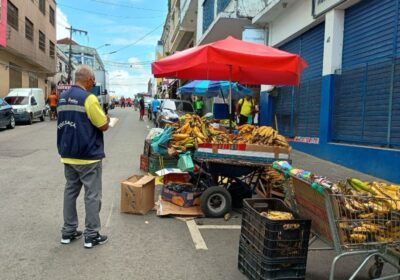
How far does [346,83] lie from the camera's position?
11.0 meters

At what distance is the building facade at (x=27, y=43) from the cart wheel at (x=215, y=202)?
25795 mm

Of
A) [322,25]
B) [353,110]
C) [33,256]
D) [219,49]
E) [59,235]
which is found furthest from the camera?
[322,25]

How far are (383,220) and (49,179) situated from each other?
23.0 feet

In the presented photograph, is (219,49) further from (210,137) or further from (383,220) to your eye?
(383,220)

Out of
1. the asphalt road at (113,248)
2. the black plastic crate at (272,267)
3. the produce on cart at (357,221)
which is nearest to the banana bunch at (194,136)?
the asphalt road at (113,248)

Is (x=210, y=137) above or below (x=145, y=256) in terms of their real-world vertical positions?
above

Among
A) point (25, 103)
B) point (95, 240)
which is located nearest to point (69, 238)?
point (95, 240)

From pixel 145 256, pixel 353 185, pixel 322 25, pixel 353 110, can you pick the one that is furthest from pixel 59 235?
pixel 322 25

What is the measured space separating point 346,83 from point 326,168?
2178 millimetres

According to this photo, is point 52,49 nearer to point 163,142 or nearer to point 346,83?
point 346,83

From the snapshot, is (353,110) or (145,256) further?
(353,110)

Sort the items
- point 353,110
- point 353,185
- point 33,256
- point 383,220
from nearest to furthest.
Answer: point 383,220
point 353,185
point 33,256
point 353,110

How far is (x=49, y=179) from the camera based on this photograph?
907cm

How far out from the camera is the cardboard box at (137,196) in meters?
6.34
